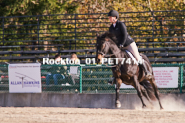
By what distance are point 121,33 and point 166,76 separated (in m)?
2.59

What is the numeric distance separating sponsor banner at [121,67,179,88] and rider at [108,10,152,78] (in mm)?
1171

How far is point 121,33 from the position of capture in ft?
36.7

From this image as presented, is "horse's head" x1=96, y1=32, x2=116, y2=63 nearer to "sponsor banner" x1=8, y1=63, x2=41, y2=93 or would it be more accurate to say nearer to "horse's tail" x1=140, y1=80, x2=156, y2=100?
"horse's tail" x1=140, y1=80, x2=156, y2=100

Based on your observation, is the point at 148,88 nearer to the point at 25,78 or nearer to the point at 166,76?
the point at 166,76

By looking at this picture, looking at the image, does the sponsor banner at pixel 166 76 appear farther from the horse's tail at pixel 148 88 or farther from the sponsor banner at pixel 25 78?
the sponsor banner at pixel 25 78

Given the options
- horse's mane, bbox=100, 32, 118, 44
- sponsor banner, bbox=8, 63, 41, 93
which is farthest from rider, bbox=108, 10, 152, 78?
sponsor banner, bbox=8, 63, 41, 93

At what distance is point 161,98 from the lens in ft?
42.0

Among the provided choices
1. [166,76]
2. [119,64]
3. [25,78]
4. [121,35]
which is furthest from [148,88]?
[25,78]

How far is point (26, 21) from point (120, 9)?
708 centimetres

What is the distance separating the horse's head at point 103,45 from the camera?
10.3m

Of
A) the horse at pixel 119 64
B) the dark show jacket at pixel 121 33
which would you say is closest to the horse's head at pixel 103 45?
the horse at pixel 119 64

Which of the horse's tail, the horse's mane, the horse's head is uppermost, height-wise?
the horse's mane

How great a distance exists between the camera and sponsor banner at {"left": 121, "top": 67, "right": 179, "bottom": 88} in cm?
1257

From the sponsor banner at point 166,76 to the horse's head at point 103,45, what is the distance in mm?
2569
